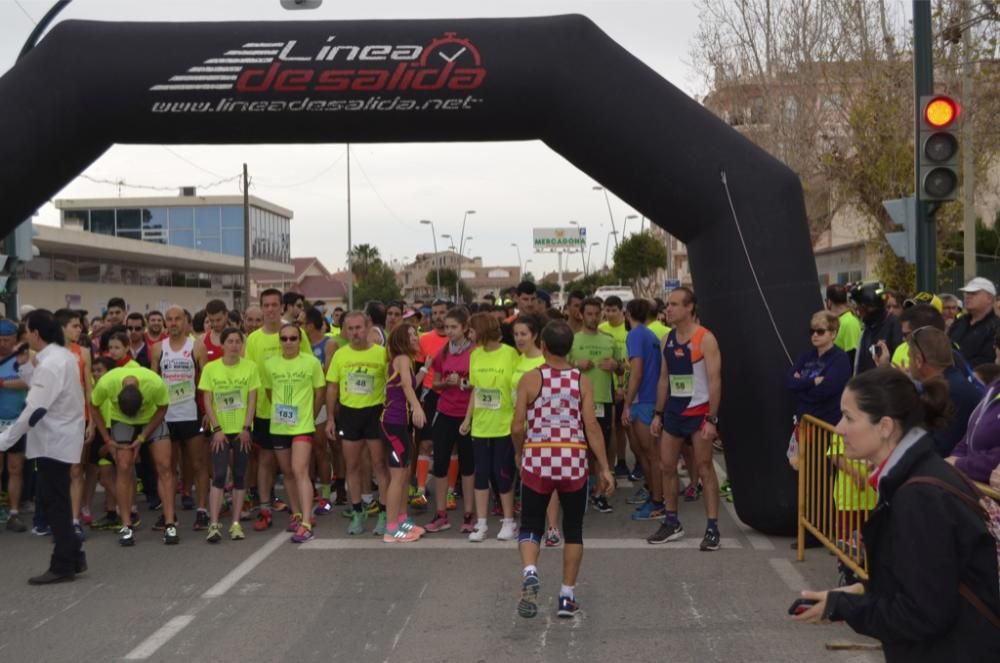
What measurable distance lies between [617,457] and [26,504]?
6435mm

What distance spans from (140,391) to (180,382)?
507 mm

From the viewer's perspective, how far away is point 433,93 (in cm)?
877

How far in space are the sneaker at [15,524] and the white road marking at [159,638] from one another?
379cm

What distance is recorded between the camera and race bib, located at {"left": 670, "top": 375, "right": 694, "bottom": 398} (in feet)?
28.5

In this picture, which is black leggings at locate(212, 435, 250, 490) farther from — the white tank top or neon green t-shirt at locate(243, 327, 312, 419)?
neon green t-shirt at locate(243, 327, 312, 419)

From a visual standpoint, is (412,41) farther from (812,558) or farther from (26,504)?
(26,504)

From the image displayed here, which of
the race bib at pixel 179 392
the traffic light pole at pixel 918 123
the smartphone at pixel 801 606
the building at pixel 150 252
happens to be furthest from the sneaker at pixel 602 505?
the building at pixel 150 252

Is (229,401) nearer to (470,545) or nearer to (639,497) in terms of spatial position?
(470,545)

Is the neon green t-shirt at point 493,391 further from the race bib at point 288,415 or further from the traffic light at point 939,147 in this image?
the traffic light at point 939,147

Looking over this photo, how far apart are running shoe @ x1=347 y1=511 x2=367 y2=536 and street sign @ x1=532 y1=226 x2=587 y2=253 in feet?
197

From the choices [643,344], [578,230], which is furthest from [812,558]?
[578,230]

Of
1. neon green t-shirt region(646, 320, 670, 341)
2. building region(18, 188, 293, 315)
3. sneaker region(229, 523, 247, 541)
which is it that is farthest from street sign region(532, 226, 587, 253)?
sneaker region(229, 523, 247, 541)

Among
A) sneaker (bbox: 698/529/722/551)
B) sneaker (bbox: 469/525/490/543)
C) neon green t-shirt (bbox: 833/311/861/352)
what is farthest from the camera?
neon green t-shirt (bbox: 833/311/861/352)

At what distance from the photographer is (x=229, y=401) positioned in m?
9.44
